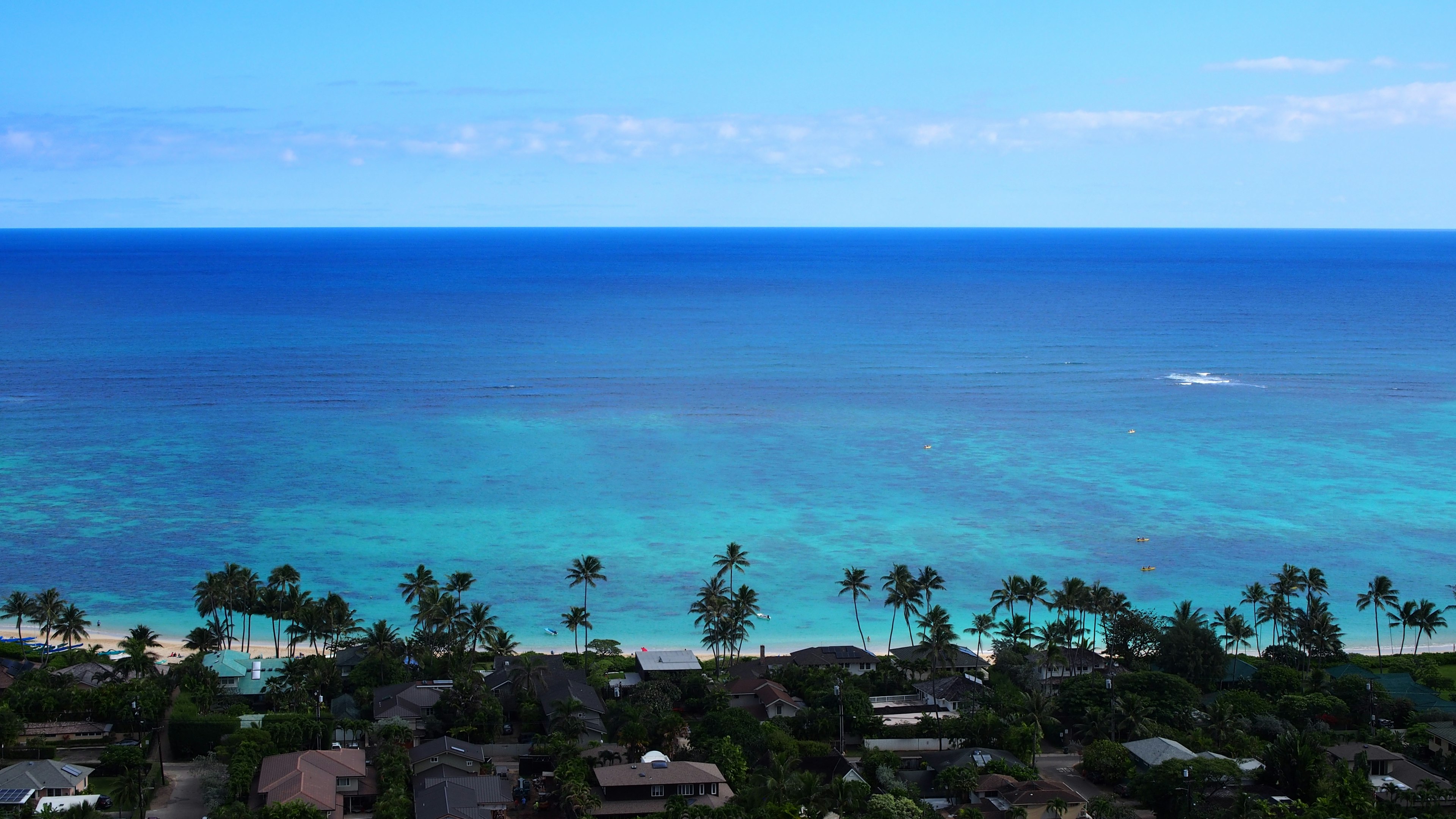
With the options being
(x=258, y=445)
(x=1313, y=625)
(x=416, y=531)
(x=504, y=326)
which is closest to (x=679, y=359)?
(x=504, y=326)

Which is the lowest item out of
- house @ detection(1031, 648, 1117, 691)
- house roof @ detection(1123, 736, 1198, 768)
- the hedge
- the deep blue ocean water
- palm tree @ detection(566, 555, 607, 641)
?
house roof @ detection(1123, 736, 1198, 768)

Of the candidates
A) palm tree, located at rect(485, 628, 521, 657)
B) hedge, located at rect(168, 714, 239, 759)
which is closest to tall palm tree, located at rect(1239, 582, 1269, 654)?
palm tree, located at rect(485, 628, 521, 657)

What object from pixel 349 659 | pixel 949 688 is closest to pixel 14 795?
pixel 349 659

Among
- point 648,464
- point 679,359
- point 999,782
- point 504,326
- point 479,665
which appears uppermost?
point 504,326

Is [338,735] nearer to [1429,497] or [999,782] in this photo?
[999,782]

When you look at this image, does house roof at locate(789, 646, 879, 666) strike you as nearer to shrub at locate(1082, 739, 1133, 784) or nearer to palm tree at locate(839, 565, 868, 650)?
palm tree at locate(839, 565, 868, 650)

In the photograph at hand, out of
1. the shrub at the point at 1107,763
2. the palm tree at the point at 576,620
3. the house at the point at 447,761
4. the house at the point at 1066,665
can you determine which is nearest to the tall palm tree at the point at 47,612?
the house at the point at 447,761
